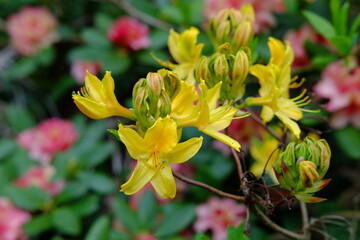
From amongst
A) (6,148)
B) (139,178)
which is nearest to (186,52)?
(139,178)

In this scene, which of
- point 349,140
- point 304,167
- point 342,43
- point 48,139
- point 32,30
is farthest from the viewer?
point 32,30

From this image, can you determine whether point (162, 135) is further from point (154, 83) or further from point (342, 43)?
point (342, 43)

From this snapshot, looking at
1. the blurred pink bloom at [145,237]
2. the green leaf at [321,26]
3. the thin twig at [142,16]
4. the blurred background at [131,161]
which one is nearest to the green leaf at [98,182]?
the blurred background at [131,161]

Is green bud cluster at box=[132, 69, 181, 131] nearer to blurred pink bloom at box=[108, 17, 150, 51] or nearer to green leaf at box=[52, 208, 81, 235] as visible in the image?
green leaf at box=[52, 208, 81, 235]

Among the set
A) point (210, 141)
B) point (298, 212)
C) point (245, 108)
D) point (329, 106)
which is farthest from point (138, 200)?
point (245, 108)

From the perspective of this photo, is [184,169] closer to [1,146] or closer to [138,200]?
[138,200]

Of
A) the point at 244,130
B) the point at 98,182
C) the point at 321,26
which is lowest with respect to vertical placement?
the point at 98,182

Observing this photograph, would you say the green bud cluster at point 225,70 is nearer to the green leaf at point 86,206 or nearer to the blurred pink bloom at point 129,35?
the green leaf at point 86,206
